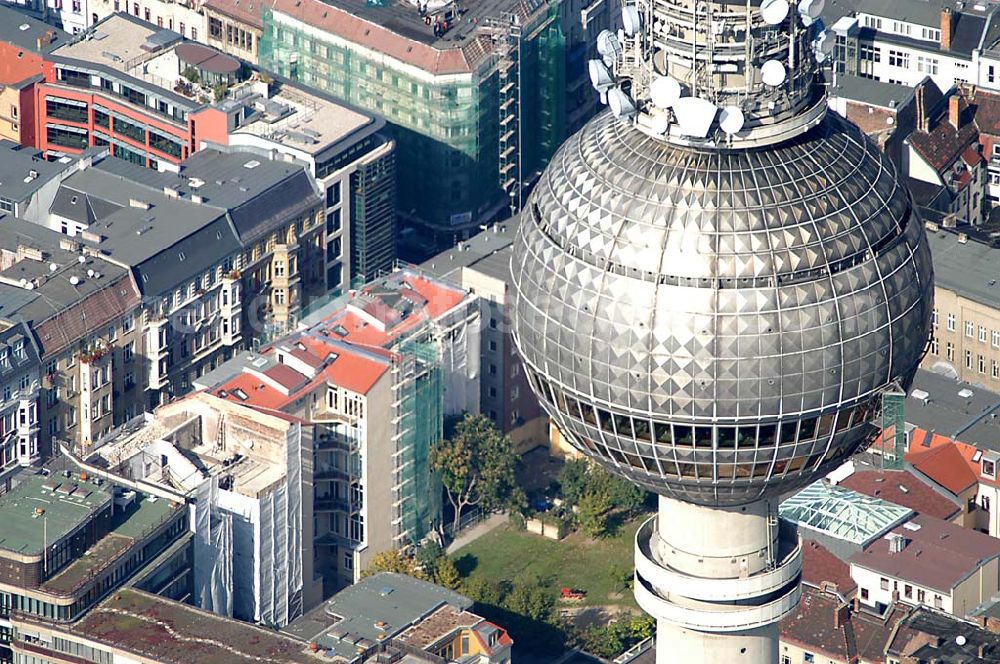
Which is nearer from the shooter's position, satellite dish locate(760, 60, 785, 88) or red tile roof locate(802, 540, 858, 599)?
satellite dish locate(760, 60, 785, 88)

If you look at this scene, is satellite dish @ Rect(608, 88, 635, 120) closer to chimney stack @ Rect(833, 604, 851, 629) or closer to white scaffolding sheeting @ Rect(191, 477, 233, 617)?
chimney stack @ Rect(833, 604, 851, 629)

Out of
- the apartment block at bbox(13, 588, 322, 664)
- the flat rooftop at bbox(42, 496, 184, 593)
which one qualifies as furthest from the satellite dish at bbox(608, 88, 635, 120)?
the flat rooftop at bbox(42, 496, 184, 593)

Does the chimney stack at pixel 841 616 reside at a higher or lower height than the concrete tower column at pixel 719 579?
lower

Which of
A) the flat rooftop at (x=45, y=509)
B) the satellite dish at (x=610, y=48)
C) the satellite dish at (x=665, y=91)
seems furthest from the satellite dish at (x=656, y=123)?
the flat rooftop at (x=45, y=509)

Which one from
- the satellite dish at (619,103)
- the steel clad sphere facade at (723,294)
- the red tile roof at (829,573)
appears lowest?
the red tile roof at (829,573)

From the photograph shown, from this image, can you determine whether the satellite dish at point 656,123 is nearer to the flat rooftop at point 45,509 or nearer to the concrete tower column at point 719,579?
the concrete tower column at point 719,579

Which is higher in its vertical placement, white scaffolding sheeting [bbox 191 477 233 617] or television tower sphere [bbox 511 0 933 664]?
television tower sphere [bbox 511 0 933 664]

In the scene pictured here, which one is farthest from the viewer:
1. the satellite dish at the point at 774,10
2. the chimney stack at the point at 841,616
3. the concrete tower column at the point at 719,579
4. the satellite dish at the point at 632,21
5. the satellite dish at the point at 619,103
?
the chimney stack at the point at 841,616
